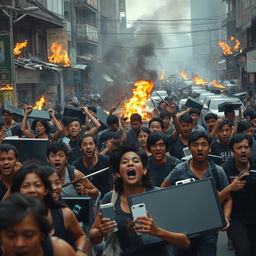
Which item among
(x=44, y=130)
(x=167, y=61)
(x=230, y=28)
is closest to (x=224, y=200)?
(x=44, y=130)

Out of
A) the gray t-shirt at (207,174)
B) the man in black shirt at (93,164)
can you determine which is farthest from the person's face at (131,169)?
the man in black shirt at (93,164)

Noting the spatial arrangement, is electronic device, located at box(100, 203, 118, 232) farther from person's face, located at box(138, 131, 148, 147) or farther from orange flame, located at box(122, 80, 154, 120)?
orange flame, located at box(122, 80, 154, 120)

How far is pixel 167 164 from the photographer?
20.7 feet

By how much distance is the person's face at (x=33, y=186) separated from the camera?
3.83 m

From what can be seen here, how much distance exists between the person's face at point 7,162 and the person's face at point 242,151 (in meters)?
2.19

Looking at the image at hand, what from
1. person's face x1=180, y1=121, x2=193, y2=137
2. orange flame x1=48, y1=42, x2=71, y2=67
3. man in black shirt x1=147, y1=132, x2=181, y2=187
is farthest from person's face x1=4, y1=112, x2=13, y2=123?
orange flame x1=48, y1=42, x2=71, y2=67

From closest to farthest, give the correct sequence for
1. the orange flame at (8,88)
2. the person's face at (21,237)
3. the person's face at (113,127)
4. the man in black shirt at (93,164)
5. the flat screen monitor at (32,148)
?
1. the person's face at (21,237)
2. the man in black shirt at (93,164)
3. the flat screen monitor at (32,148)
4. the person's face at (113,127)
5. the orange flame at (8,88)

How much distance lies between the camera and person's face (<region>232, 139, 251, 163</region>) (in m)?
5.42

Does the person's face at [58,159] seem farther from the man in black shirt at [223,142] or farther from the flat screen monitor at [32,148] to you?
the man in black shirt at [223,142]

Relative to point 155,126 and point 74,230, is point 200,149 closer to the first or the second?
Answer: point 74,230

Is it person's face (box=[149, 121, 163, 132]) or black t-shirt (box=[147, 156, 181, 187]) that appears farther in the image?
person's face (box=[149, 121, 163, 132])

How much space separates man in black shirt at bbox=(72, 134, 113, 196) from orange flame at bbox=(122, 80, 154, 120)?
24.8ft

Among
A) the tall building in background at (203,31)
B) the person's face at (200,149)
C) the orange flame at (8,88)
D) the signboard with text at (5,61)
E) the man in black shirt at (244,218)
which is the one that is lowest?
the man in black shirt at (244,218)

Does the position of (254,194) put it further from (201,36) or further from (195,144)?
(201,36)
